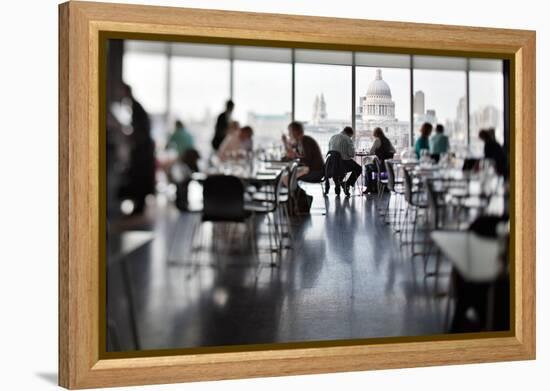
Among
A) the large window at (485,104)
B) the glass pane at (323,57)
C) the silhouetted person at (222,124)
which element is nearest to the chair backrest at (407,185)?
the large window at (485,104)

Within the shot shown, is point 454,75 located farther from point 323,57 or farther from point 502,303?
point 502,303

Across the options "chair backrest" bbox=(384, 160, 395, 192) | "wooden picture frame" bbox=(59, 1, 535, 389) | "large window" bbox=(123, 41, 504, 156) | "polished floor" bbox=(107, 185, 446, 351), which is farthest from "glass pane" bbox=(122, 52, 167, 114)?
"chair backrest" bbox=(384, 160, 395, 192)

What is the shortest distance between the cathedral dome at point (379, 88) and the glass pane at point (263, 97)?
21.8 inches

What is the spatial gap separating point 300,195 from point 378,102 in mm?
800

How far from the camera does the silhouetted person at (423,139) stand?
6.89 m

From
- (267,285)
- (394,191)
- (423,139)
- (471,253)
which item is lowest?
(267,285)

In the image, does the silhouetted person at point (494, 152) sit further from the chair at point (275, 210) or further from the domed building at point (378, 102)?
the chair at point (275, 210)

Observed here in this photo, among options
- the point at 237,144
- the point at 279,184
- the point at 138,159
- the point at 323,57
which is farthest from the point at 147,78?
the point at 323,57

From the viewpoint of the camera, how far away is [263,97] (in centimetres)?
650

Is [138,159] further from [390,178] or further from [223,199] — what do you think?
[390,178]

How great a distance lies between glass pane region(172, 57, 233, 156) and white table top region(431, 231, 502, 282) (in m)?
1.70

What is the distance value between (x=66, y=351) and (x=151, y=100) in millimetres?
1567

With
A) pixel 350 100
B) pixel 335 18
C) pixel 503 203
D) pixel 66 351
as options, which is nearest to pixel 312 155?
pixel 350 100

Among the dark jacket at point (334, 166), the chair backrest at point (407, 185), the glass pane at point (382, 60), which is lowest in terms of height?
the chair backrest at point (407, 185)
